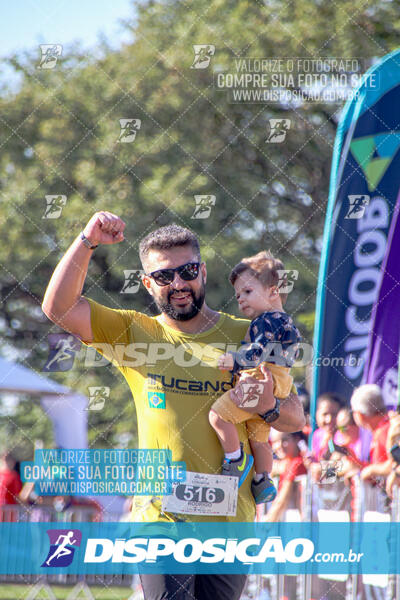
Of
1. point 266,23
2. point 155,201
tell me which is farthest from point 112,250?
Answer: point 266,23

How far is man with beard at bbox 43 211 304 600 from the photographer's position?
3.15 metres

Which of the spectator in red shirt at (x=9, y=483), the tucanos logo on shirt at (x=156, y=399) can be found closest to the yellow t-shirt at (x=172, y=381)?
the tucanos logo on shirt at (x=156, y=399)

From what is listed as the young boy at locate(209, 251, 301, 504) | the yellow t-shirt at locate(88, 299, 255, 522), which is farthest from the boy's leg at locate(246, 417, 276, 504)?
the yellow t-shirt at locate(88, 299, 255, 522)

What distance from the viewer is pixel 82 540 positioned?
4570 millimetres

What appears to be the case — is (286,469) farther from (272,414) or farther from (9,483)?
(9,483)

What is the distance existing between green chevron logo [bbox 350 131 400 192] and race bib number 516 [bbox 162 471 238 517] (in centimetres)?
347

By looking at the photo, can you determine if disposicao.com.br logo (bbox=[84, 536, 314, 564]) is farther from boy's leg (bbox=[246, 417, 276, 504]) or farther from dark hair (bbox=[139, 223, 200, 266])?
dark hair (bbox=[139, 223, 200, 266])

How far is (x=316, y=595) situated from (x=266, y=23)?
844cm

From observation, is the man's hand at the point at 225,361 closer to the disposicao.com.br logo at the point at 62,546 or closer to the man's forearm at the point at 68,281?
the man's forearm at the point at 68,281

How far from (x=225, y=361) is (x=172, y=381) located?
0.23 metres

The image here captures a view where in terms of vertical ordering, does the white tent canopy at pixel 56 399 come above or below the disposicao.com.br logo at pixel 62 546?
above

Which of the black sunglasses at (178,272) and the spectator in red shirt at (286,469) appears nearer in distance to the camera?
the black sunglasses at (178,272)

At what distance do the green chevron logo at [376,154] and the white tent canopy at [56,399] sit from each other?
5.22 meters

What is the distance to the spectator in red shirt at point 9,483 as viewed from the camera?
8674 millimetres
